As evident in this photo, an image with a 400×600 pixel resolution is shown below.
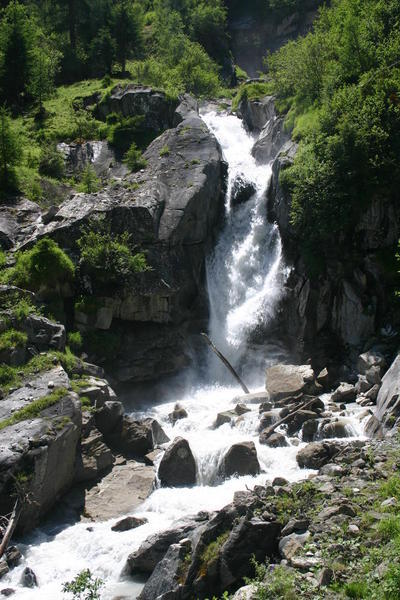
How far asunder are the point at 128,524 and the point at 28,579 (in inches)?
136

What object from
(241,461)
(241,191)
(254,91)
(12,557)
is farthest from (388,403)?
(254,91)

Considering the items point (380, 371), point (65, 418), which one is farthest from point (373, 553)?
point (380, 371)

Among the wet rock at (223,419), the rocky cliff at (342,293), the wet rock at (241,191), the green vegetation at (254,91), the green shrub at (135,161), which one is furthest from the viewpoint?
the green vegetation at (254,91)

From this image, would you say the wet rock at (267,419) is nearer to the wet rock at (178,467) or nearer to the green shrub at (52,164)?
the wet rock at (178,467)

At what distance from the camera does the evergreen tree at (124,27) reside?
6025 centimetres

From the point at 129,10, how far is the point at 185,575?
6183cm

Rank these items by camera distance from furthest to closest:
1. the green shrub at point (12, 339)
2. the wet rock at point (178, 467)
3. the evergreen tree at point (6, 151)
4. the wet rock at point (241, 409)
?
the evergreen tree at point (6, 151), the wet rock at point (241, 409), the green shrub at point (12, 339), the wet rock at point (178, 467)

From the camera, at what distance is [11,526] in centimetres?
1617

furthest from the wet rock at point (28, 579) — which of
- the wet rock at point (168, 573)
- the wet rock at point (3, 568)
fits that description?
the wet rock at point (168, 573)

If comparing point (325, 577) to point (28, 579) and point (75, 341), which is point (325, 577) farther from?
point (75, 341)

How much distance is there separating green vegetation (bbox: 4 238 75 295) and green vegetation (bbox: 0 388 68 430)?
8615 millimetres

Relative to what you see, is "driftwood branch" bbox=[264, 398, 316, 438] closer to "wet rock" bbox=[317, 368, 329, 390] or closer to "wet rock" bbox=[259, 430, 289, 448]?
"wet rock" bbox=[259, 430, 289, 448]

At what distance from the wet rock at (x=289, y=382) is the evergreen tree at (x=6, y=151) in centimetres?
2103

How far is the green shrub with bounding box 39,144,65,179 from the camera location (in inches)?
1581
